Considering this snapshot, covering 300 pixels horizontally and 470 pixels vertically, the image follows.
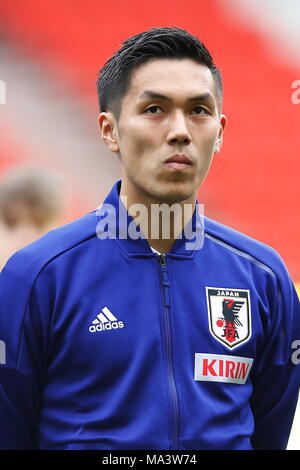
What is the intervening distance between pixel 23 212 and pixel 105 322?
1783 mm

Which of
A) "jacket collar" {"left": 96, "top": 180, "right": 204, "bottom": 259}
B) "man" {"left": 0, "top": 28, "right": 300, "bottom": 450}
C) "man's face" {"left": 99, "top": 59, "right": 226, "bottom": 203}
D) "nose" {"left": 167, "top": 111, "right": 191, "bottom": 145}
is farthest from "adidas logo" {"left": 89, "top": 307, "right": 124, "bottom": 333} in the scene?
"nose" {"left": 167, "top": 111, "right": 191, "bottom": 145}

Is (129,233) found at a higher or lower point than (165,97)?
lower

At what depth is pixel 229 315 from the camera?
150 cm

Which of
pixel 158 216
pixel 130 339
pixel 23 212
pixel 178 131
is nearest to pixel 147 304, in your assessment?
pixel 130 339

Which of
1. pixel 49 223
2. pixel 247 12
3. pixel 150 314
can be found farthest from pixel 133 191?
pixel 247 12

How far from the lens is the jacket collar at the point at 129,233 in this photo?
151 cm

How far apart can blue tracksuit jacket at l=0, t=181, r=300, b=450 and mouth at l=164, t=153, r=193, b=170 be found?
0.56 feet

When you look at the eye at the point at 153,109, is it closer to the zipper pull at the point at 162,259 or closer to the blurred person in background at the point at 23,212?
the zipper pull at the point at 162,259

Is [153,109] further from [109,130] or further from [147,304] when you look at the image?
[147,304]

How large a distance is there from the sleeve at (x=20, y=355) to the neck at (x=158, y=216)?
10.2 inches

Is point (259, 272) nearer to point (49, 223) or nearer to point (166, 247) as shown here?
point (166, 247)

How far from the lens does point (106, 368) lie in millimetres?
1399

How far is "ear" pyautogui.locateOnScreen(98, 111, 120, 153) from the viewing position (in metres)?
1.56

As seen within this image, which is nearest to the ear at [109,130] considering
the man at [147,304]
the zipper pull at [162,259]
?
the man at [147,304]
